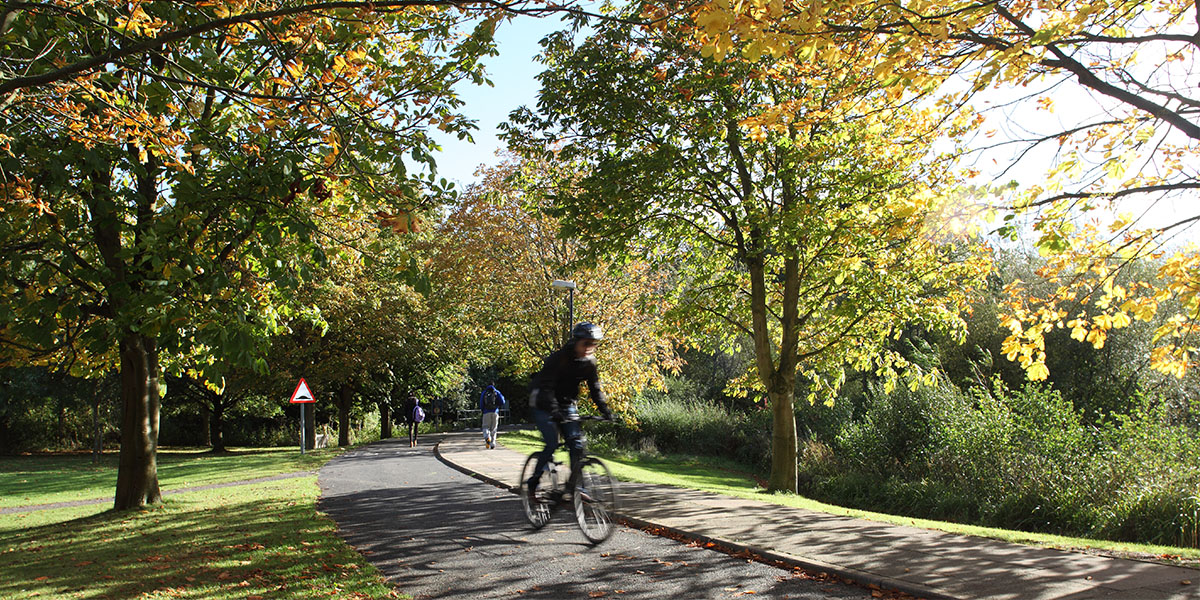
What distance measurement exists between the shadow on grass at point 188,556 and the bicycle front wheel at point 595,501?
2075 millimetres

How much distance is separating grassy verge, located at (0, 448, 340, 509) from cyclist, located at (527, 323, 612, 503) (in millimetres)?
13629

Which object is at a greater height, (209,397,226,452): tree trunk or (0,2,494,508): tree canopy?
(0,2,494,508): tree canopy

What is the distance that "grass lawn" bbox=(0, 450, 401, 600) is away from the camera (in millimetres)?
6414

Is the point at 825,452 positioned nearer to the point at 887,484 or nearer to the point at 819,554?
the point at 887,484

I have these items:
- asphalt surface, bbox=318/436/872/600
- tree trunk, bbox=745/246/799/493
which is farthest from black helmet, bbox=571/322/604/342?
tree trunk, bbox=745/246/799/493

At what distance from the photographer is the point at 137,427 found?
41.5 feet

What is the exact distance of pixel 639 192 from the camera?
1438cm

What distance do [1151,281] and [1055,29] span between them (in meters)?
23.6

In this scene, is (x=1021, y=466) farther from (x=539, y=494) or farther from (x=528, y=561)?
(x=528, y=561)

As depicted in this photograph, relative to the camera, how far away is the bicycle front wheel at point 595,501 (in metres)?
7.56

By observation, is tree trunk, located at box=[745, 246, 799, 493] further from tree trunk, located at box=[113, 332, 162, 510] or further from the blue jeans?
tree trunk, located at box=[113, 332, 162, 510]

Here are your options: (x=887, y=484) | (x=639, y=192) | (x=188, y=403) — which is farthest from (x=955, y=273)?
(x=188, y=403)

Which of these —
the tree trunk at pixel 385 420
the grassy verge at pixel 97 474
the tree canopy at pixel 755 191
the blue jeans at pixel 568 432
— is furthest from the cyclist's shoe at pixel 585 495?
the tree trunk at pixel 385 420

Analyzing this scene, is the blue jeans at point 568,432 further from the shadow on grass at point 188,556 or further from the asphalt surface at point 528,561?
the shadow on grass at point 188,556
